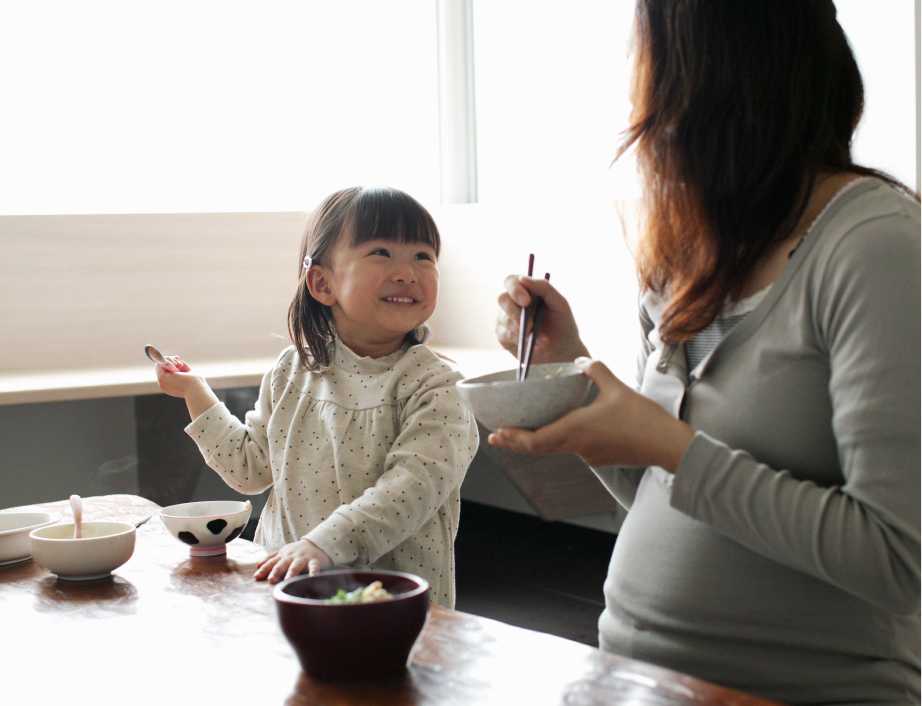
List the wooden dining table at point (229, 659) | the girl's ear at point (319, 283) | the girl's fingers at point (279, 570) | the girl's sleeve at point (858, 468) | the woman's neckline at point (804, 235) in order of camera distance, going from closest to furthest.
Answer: the wooden dining table at point (229, 659), the girl's sleeve at point (858, 468), the woman's neckline at point (804, 235), the girl's fingers at point (279, 570), the girl's ear at point (319, 283)

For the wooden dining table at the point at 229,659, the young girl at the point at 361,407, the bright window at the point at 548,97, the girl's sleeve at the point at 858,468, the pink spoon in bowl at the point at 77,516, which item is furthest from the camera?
the bright window at the point at 548,97

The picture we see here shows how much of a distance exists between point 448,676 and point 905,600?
43 centimetres

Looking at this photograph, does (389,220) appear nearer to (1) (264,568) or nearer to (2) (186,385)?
(2) (186,385)

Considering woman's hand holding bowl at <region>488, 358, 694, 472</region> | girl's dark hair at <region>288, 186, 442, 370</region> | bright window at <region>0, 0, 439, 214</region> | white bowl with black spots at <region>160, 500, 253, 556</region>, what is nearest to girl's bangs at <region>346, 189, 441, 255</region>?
girl's dark hair at <region>288, 186, 442, 370</region>

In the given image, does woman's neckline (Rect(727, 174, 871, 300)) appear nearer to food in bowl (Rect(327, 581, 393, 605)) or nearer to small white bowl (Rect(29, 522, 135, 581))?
food in bowl (Rect(327, 581, 393, 605))

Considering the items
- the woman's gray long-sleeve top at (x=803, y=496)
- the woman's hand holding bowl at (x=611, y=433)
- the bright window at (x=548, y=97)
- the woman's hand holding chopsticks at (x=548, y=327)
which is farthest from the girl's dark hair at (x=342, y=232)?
the bright window at (x=548, y=97)

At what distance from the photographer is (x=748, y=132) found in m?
1.21

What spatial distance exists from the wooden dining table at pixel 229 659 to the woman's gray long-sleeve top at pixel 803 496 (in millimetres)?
186

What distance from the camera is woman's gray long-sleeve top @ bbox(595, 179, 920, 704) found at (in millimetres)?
1058

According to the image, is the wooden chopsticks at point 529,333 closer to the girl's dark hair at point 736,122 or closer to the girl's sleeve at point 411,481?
the girl's dark hair at point 736,122

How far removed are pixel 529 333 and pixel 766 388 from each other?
0.29m

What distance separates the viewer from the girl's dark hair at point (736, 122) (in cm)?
121

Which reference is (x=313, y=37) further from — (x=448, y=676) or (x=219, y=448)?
(x=448, y=676)

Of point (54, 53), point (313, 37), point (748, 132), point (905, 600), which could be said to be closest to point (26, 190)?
point (54, 53)
